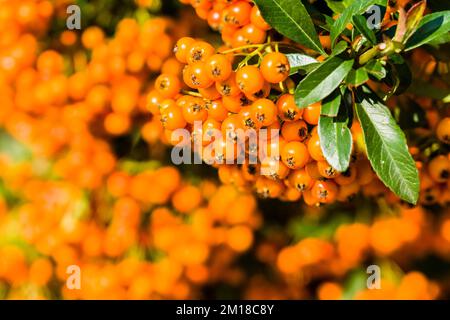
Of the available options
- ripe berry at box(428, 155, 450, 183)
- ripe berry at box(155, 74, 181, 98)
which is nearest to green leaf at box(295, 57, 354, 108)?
ripe berry at box(155, 74, 181, 98)

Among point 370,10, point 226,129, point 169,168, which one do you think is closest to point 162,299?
point 169,168

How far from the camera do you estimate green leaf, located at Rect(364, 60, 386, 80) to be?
143 centimetres

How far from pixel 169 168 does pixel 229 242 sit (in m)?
0.51

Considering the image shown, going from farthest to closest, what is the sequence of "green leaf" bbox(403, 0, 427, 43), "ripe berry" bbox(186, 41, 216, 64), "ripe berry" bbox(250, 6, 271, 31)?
"ripe berry" bbox(250, 6, 271, 31)
"ripe berry" bbox(186, 41, 216, 64)
"green leaf" bbox(403, 0, 427, 43)

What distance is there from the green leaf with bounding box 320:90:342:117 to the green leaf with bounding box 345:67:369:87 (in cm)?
7

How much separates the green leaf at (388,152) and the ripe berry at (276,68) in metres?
0.24

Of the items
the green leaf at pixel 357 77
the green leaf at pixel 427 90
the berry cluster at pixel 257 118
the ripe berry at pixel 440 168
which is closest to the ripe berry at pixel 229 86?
the berry cluster at pixel 257 118

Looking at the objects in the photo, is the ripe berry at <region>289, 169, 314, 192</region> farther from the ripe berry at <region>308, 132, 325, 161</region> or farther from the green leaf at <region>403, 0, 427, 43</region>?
the green leaf at <region>403, 0, 427, 43</region>

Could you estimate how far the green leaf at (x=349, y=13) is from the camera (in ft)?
4.74

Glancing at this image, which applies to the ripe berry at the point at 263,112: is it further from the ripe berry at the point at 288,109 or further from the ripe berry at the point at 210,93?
the ripe berry at the point at 210,93

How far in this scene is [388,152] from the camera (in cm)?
154

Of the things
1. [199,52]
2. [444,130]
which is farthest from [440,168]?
[199,52]
